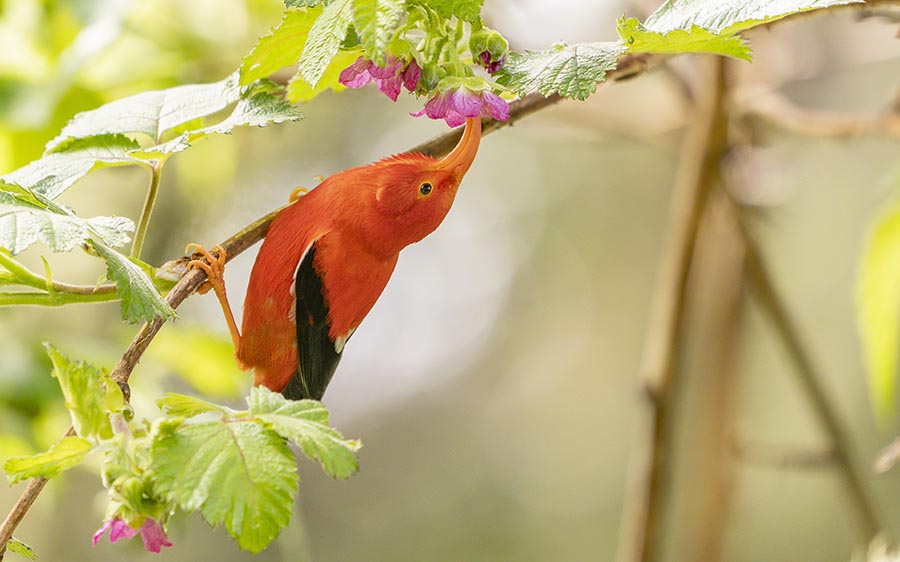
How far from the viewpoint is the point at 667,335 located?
1190 millimetres

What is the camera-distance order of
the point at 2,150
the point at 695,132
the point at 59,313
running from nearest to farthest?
the point at 2,150
the point at 695,132
the point at 59,313

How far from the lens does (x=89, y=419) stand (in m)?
0.46

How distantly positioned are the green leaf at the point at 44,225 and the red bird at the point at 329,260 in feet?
0.29

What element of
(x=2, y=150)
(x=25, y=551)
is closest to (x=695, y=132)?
(x=2, y=150)

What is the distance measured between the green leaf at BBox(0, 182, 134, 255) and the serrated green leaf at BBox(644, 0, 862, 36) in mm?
329

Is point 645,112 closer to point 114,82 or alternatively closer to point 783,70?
point 783,70

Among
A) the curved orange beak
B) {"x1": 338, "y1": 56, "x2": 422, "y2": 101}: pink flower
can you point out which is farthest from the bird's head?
{"x1": 338, "y1": 56, "x2": 422, "y2": 101}: pink flower

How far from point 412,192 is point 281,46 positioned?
12 cm

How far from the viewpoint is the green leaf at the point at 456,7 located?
46cm

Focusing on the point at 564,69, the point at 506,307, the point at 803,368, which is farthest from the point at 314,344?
the point at 506,307

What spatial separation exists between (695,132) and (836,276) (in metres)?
2.50

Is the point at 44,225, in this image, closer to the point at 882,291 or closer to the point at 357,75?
the point at 357,75

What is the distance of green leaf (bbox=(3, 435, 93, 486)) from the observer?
0.45 meters

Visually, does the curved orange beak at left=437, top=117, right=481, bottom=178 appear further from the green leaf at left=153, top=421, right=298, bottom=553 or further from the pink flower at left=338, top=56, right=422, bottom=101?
the green leaf at left=153, top=421, right=298, bottom=553
